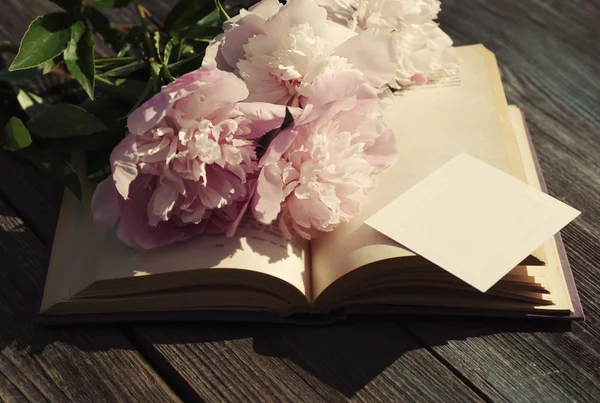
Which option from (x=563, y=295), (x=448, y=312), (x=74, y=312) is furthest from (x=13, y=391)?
(x=563, y=295)

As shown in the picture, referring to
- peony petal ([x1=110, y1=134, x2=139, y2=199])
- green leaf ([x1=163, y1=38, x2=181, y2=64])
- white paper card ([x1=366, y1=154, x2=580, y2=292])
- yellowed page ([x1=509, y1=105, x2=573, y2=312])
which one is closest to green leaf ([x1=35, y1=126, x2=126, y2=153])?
green leaf ([x1=163, y1=38, x2=181, y2=64])

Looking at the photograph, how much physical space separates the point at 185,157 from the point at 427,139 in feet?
1.08

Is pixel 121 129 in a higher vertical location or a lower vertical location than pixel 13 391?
higher

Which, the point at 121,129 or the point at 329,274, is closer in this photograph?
the point at 329,274

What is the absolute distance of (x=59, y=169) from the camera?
76 cm

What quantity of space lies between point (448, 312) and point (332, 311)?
126 millimetres

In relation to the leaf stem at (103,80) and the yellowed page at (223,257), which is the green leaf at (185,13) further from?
the yellowed page at (223,257)

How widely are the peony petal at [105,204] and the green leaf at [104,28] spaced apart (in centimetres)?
32

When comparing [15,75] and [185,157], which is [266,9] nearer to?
[185,157]

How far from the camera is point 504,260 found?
2.07ft

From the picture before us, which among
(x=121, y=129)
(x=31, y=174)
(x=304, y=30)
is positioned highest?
(x=304, y=30)

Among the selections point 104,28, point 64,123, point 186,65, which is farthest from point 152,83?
point 104,28

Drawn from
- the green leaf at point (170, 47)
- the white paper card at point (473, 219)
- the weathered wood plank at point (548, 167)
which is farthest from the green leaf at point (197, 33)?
the weathered wood plank at point (548, 167)

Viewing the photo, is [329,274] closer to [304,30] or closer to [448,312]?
[448,312]
